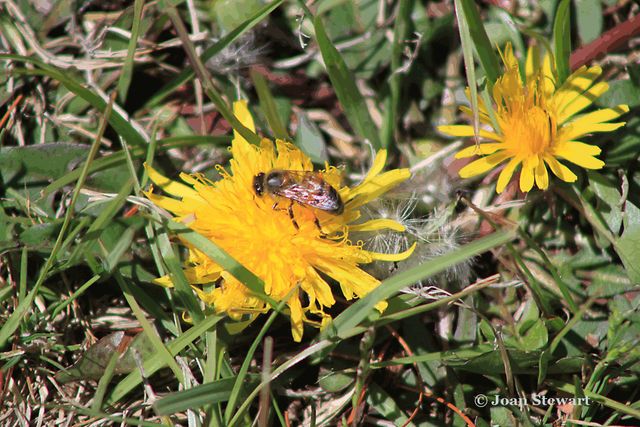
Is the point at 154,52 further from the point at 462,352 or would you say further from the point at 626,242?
the point at 626,242

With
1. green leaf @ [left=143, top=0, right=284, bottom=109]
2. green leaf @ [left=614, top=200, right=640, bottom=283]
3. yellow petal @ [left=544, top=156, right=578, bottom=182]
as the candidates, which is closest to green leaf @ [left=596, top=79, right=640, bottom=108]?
green leaf @ [left=614, top=200, right=640, bottom=283]

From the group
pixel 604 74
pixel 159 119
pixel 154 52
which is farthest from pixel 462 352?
pixel 154 52

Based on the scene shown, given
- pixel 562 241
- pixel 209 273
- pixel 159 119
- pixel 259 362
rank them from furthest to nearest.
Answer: pixel 159 119 → pixel 562 241 → pixel 259 362 → pixel 209 273

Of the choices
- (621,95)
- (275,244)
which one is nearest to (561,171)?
(621,95)

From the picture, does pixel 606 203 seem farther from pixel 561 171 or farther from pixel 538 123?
pixel 538 123

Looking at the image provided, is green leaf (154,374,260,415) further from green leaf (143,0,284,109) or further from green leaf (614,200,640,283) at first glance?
green leaf (614,200,640,283)

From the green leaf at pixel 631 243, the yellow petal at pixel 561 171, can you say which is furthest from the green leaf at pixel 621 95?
the yellow petal at pixel 561 171
